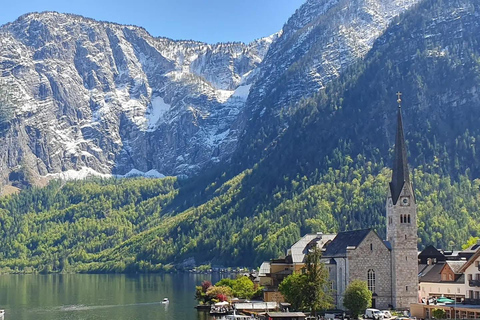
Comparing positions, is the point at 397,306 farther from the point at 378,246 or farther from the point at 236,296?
the point at 236,296

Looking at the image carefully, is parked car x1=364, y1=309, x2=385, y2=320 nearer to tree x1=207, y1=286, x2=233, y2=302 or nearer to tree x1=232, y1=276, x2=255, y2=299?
tree x1=207, y1=286, x2=233, y2=302

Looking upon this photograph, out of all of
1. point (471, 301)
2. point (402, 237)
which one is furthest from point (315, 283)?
point (471, 301)

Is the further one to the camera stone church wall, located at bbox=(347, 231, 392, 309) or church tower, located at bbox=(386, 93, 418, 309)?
church tower, located at bbox=(386, 93, 418, 309)

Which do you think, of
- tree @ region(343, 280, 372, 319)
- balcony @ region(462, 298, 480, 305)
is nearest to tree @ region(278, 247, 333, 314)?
tree @ region(343, 280, 372, 319)

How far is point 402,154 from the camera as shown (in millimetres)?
139125

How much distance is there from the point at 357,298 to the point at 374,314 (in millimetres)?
3412

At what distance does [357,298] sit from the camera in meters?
125

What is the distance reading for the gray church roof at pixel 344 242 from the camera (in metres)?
133

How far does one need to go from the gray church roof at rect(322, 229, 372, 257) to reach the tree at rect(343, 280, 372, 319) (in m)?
8.61

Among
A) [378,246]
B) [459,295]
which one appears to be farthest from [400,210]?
[459,295]

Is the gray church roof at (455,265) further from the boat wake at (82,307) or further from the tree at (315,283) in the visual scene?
the boat wake at (82,307)

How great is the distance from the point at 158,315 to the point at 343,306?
3823 centimetres

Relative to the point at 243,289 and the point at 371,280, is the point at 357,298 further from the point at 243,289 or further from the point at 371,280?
the point at 243,289

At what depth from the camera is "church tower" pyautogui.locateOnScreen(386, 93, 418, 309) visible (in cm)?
13338
